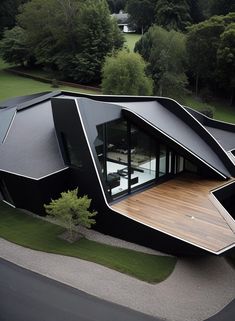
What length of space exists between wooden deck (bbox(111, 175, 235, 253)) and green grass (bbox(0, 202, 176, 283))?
1.31 m

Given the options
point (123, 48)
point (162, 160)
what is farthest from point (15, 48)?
point (162, 160)

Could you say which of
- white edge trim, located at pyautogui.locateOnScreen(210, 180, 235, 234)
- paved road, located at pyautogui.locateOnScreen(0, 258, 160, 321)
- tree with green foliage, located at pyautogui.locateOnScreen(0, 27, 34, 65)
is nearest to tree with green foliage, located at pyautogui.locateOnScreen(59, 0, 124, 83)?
tree with green foliage, located at pyautogui.locateOnScreen(0, 27, 34, 65)

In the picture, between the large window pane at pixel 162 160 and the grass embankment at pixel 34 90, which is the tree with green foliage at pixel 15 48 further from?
the large window pane at pixel 162 160

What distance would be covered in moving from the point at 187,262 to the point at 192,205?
2808 millimetres

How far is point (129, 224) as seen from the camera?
Result: 56.7 ft

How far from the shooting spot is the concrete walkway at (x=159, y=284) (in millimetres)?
14047

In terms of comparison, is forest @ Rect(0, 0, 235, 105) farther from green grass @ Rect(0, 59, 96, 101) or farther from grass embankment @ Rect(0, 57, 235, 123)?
green grass @ Rect(0, 59, 96, 101)

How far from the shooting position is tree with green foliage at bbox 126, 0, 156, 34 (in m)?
76.5

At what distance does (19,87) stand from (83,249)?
3546 cm

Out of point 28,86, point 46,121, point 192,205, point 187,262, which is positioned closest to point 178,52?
point 28,86

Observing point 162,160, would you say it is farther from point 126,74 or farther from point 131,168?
point 126,74

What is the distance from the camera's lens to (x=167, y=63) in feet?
140

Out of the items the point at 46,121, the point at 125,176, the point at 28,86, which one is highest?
the point at 46,121

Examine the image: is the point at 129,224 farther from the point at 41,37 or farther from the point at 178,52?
the point at 41,37
